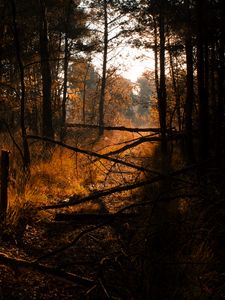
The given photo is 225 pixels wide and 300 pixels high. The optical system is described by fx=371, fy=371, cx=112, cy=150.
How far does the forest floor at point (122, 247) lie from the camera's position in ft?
10.3

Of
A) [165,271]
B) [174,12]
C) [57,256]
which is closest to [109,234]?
[57,256]

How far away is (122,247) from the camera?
14.2 ft

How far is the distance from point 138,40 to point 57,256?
37.6 feet

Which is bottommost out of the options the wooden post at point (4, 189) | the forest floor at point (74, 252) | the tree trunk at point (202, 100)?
the forest floor at point (74, 252)

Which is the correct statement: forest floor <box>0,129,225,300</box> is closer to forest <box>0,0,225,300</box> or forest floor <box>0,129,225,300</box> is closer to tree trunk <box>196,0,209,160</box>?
forest <box>0,0,225,300</box>

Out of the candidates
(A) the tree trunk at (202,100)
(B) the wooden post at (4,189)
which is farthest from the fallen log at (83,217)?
(A) the tree trunk at (202,100)

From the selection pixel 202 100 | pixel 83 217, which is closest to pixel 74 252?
pixel 83 217

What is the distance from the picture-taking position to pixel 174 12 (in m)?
7.51

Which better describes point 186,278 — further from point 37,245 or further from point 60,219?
point 60,219

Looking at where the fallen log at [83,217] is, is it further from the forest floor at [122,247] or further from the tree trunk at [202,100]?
the tree trunk at [202,100]

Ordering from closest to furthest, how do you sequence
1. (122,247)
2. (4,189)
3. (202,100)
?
1. (122,247)
2. (4,189)
3. (202,100)

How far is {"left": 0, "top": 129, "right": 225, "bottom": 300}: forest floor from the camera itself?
10.3 feet

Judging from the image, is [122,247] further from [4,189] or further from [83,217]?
[4,189]

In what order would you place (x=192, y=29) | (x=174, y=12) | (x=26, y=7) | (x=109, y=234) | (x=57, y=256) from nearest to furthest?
1. (x=57, y=256)
2. (x=109, y=234)
3. (x=192, y=29)
4. (x=174, y=12)
5. (x=26, y=7)
